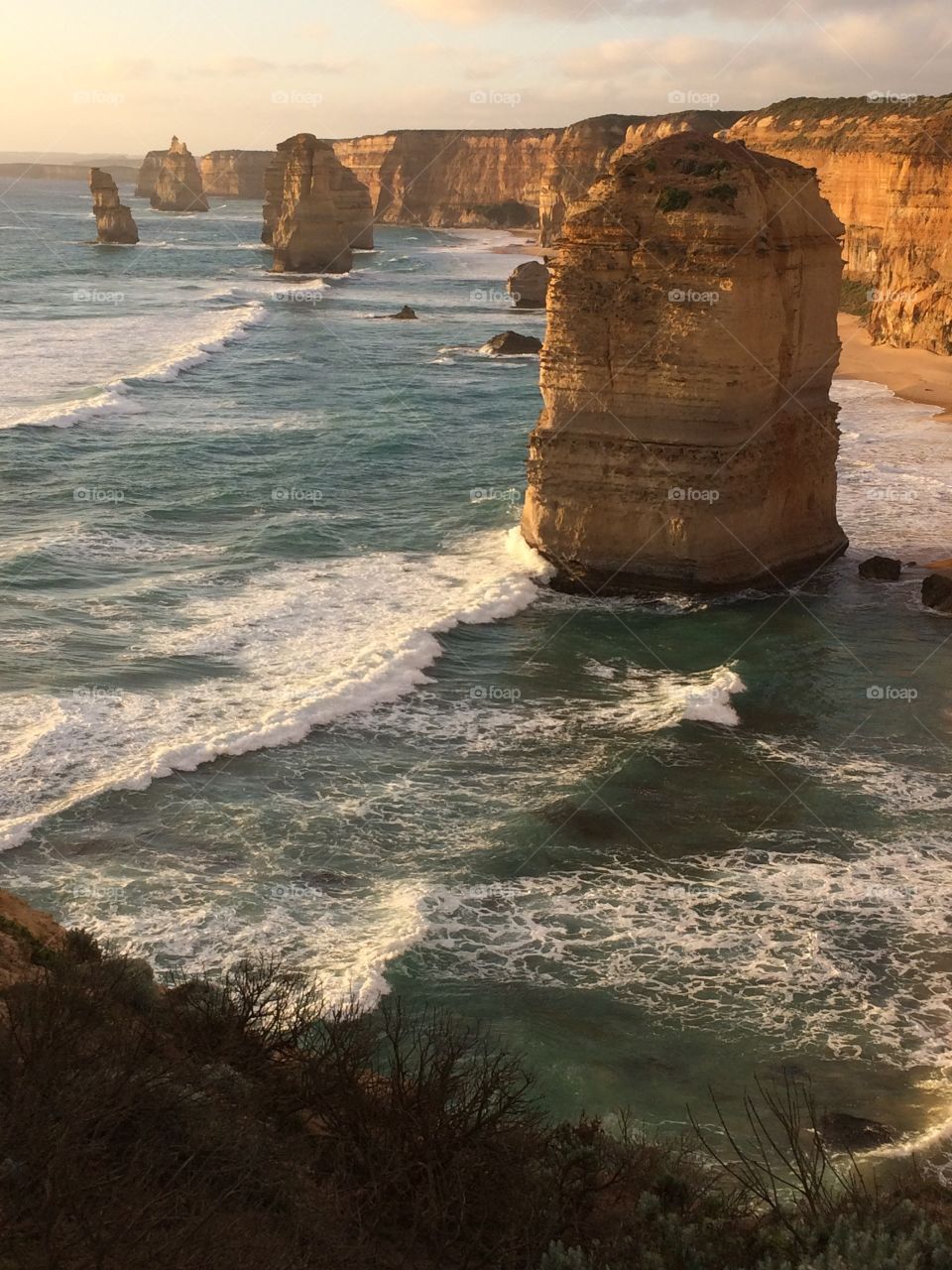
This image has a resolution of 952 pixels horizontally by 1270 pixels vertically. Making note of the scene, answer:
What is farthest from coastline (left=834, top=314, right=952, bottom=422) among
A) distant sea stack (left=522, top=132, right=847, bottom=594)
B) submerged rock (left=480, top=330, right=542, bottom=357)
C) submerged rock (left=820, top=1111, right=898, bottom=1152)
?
submerged rock (left=820, top=1111, right=898, bottom=1152)

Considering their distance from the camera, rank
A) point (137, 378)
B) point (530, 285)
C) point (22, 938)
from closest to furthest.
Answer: point (22, 938)
point (137, 378)
point (530, 285)

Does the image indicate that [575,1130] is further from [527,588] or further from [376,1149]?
[527,588]

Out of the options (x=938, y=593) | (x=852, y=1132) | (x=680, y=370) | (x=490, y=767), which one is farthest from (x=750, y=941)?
(x=680, y=370)

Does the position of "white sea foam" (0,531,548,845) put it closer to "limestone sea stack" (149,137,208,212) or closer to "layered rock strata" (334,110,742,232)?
"layered rock strata" (334,110,742,232)

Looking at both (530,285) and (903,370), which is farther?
(530,285)

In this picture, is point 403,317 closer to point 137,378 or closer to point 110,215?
point 137,378

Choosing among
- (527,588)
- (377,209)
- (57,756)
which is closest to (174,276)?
(527,588)

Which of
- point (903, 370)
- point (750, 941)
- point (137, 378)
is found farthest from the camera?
point (903, 370)
